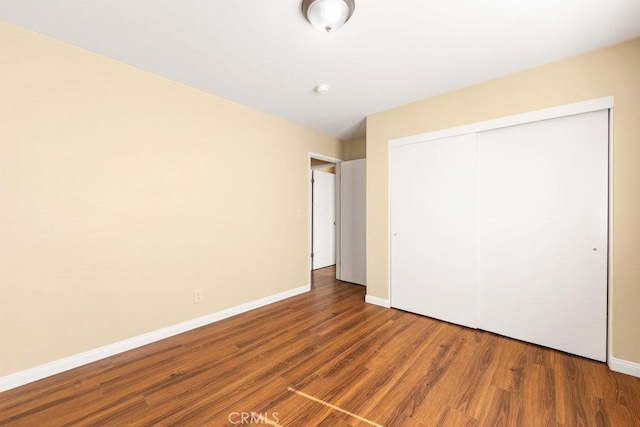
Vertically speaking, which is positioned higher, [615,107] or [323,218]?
[615,107]

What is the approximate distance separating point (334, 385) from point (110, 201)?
2335 millimetres

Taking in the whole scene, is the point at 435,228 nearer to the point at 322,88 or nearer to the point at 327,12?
the point at 322,88

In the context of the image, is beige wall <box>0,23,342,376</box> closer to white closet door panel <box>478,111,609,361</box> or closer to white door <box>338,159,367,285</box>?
white door <box>338,159,367,285</box>

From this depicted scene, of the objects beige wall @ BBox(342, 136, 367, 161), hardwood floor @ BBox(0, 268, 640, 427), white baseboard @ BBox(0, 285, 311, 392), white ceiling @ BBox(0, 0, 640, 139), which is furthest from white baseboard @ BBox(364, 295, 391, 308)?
white ceiling @ BBox(0, 0, 640, 139)

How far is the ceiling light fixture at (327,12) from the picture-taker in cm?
154

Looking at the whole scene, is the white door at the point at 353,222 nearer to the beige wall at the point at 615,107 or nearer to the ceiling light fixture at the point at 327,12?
the beige wall at the point at 615,107

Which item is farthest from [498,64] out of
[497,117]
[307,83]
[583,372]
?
[583,372]

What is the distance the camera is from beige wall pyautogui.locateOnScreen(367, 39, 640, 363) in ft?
6.22

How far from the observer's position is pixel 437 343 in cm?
239

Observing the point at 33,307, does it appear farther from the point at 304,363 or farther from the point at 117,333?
the point at 304,363

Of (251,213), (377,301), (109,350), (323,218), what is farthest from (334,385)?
(323,218)

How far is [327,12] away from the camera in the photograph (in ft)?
5.15

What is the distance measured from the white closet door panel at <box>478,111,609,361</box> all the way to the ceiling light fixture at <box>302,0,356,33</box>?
73.7 inches

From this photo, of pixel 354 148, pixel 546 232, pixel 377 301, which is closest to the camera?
pixel 546 232
